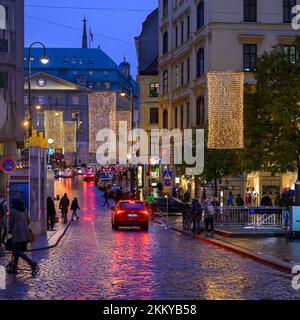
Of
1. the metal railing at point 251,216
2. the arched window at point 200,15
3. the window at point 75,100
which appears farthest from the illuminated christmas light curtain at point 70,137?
the window at point 75,100

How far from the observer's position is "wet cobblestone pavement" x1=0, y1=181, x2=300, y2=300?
1566 cm

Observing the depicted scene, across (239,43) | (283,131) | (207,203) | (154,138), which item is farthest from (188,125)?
(207,203)

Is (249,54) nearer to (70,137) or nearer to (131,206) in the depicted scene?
(131,206)

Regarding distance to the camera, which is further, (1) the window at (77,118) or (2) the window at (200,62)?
(1) the window at (77,118)

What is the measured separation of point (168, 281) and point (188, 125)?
47.5 m

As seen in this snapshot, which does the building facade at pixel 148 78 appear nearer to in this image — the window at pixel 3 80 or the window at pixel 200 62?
the window at pixel 200 62

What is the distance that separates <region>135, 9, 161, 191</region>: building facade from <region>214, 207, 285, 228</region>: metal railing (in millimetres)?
44169

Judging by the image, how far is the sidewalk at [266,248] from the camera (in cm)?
2170

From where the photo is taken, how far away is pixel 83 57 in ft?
541

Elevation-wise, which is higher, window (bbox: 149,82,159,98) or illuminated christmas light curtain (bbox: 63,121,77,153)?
window (bbox: 149,82,159,98)

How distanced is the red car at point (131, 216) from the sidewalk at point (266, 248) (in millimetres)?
4831

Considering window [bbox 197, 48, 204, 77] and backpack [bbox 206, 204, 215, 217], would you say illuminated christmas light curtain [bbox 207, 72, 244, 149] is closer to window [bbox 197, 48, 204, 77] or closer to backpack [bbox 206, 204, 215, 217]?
backpack [bbox 206, 204, 215, 217]

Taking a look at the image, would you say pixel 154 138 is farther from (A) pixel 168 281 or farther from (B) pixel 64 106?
(B) pixel 64 106

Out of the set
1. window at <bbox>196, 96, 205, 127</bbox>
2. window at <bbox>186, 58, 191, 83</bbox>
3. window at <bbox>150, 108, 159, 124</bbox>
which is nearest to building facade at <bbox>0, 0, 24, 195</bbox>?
window at <bbox>196, 96, 205, 127</bbox>
